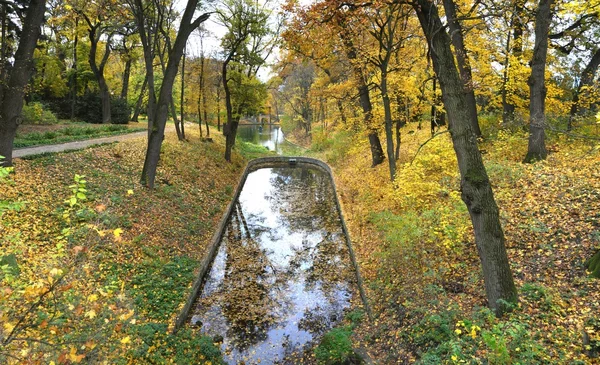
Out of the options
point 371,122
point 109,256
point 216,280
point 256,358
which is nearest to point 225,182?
point 371,122

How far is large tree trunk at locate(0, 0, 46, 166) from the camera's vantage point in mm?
9367

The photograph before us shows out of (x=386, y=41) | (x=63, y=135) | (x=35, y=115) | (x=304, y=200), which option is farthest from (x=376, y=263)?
(x=35, y=115)

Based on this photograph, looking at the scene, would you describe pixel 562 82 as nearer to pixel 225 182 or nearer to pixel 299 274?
pixel 299 274

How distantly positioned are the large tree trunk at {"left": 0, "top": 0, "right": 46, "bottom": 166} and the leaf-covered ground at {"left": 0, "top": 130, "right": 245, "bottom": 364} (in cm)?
130

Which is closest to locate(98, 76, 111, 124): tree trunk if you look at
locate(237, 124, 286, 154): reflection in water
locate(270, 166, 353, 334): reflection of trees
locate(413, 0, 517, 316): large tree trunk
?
locate(270, 166, 353, 334): reflection of trees

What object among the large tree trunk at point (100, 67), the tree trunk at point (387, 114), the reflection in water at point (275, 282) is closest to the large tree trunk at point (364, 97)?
the tree trunk at point (387, 114)

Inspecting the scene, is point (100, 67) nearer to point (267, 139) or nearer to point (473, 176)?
point (473, 176)

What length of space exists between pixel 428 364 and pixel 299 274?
617 centimetres

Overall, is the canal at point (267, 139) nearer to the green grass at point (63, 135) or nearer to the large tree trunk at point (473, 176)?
the green grass at point (63, 135)

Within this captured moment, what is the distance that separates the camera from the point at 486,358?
4.83 metres

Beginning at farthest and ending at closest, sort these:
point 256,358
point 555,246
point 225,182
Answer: point 225,182 < point 256,358 < point 555,246

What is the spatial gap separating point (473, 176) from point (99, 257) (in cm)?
840

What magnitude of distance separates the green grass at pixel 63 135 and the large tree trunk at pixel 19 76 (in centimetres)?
499

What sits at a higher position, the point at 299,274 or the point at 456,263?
the point at 456,263
